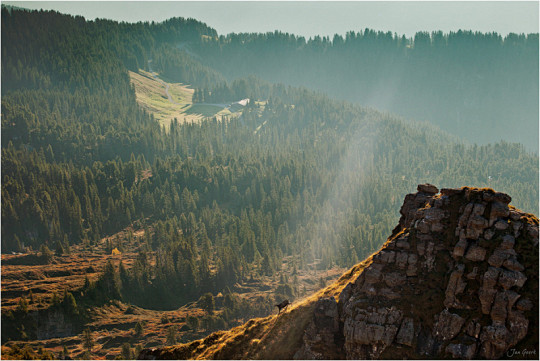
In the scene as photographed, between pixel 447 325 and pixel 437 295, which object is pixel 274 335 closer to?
pixel 437 295

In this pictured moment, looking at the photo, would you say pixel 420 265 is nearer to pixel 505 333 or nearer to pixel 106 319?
pixel 505 333

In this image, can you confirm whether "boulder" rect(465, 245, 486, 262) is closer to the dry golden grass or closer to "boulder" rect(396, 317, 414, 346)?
"boulder" rect(396, 317, 414, 346)

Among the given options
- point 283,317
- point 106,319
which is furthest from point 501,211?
point 106,319

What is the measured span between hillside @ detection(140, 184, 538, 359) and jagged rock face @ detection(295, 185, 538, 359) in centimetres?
13

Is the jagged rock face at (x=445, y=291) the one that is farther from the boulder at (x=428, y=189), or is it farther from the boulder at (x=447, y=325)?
the boulder at (x=428, y=189)

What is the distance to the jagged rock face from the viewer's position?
213 feet

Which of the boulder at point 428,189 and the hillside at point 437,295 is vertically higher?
the boulder at point 428,189

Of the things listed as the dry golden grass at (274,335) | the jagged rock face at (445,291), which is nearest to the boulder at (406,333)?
the jagged rock face at (445,291)

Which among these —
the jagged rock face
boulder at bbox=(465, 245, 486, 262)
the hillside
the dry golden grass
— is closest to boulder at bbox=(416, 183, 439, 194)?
the hillside

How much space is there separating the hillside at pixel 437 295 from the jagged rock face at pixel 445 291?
0.13 m

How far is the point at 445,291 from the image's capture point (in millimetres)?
69875

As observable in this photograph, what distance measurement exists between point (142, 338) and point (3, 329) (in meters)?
44.8

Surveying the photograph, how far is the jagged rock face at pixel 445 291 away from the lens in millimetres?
65000

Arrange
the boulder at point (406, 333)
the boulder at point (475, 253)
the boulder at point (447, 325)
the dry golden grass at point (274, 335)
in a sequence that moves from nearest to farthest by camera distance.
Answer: the boulder at point (447, 325)
the boulder at point (406, 333)
the boulder at point (475, 253)
the dry golden grass at point (274, 335)
